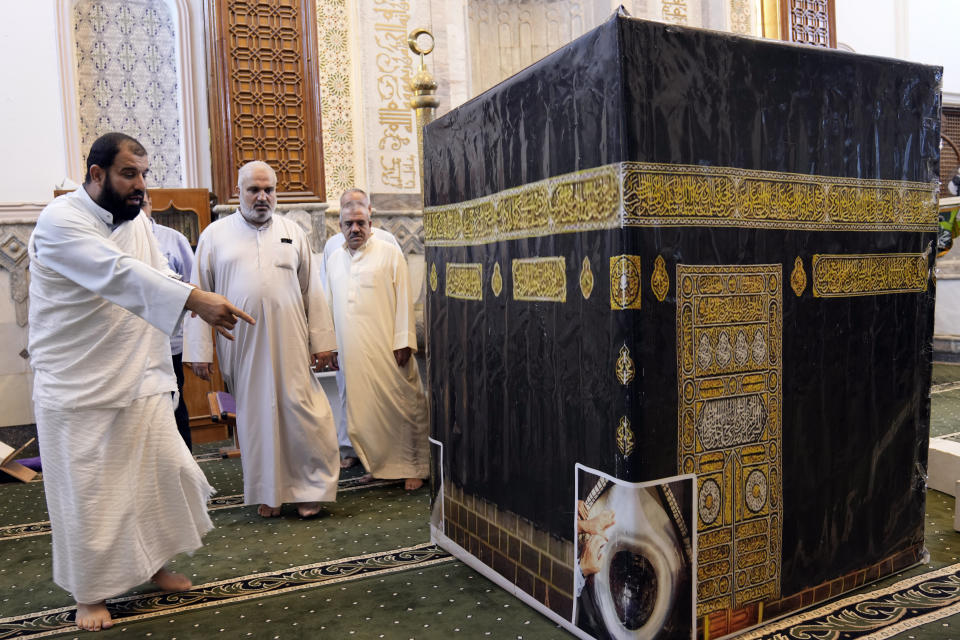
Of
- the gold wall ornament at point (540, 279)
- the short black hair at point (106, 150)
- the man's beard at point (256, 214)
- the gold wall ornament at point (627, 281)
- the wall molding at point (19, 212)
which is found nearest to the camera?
the gold wall ornament at point (627, 281)

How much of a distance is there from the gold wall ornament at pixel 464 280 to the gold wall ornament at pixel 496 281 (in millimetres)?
76

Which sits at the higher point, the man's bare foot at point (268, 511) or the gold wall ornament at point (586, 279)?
the gold wall ornament at point (586, 279)

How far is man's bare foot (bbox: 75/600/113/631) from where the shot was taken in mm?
2223

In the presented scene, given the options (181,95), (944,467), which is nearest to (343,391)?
(944,467)

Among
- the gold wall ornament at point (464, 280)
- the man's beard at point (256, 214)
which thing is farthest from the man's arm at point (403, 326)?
the gold wall ornament at point (464, 280)

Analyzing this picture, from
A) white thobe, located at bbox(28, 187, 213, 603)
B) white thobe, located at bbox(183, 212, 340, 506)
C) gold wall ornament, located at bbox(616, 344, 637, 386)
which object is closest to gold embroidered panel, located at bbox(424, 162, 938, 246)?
gold wall ornament, located at bbox(616, 344, 637, 386)

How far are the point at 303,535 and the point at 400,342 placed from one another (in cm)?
109

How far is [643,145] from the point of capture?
5.71ft

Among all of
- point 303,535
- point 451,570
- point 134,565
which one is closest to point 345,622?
point 451,570

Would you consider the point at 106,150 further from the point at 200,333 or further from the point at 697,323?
the point at 697,323

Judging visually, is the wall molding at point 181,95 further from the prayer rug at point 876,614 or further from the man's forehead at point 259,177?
the prayer rug at point 876,614

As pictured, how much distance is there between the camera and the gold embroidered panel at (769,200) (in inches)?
69.0

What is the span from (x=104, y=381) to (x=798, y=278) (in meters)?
1.93

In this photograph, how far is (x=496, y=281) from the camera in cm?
230
